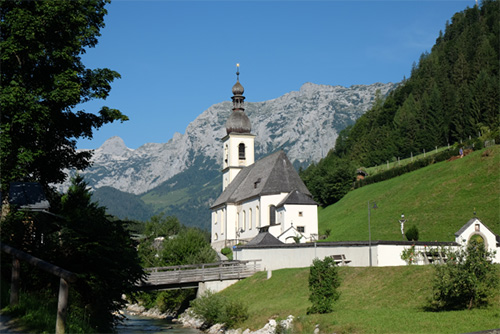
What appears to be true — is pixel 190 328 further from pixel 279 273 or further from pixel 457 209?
pixel 457 209

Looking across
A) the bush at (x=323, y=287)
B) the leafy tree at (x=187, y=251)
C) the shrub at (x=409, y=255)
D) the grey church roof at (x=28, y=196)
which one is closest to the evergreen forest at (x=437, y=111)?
the leafy tree at (x=187, y=251)

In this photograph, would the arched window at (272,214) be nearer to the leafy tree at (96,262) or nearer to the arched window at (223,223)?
the arched window at (223,223)

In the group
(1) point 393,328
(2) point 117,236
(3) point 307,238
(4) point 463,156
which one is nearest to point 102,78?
(2) point 117,236

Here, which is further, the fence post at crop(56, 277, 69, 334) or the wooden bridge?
the wooden bridge

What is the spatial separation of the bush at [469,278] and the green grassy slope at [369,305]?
68cm

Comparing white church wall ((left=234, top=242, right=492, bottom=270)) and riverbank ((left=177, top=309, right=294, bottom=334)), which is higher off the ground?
white church wall ((left=234, top=242, right=492, bottom=270))

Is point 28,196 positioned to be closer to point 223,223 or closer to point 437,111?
point 223,223

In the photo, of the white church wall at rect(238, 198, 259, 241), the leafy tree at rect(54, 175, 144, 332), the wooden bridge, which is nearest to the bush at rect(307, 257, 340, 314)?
the leafy tree at rect(54, 175, 144, 332)

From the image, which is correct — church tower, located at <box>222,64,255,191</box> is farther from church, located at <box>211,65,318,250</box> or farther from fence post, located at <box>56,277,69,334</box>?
fence post, located at <box>56,277,69,334</box>

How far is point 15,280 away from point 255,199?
193ft

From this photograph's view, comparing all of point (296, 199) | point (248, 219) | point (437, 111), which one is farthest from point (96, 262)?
point (437, 111)

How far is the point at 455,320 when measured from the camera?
20.4 m

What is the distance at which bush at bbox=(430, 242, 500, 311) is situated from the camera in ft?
71.4

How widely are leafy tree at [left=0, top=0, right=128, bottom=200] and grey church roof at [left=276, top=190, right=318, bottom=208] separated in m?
38.6
